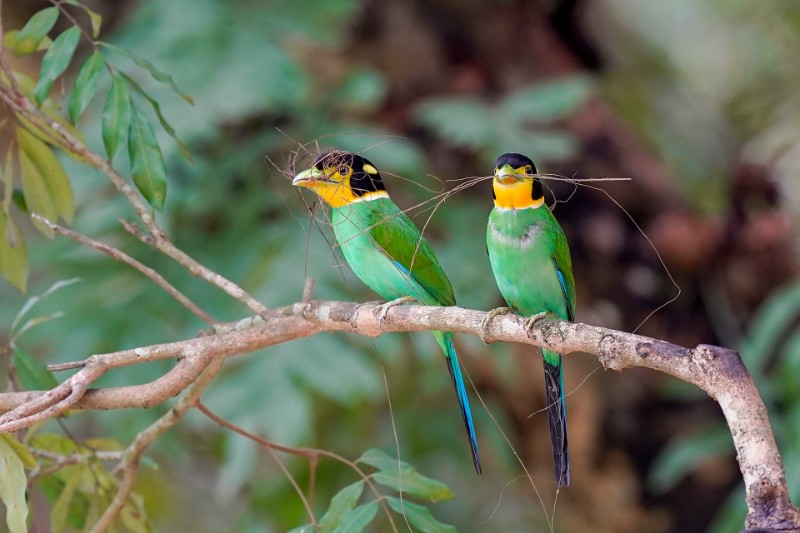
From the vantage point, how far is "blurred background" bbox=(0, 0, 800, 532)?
12.5ft

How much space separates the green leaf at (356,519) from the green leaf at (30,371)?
0.71 m

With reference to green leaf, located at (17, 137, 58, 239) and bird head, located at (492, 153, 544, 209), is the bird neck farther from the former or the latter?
green leaf, located at (17, 137, 58, 239)

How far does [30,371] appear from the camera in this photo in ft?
6.73

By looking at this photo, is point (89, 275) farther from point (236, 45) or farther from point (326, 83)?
point (326, 83)

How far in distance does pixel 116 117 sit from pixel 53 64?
0.15 m

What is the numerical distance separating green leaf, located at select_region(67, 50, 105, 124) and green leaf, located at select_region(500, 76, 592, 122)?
231 cm

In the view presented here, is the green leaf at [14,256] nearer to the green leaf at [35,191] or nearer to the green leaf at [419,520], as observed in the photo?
the green leaf at [35,191]

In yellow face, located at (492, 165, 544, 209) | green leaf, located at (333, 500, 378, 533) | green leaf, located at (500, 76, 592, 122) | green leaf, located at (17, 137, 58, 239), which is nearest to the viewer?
green leaf, located at (333, 500, 378, 533)

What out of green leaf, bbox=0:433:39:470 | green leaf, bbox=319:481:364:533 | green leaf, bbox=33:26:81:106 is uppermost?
green leaf, bbox=33:26:81:106

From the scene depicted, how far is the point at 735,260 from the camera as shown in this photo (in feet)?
15.0

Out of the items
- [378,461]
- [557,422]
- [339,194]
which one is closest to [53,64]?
[339,194]

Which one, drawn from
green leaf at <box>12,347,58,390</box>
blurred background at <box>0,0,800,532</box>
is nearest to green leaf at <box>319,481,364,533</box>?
green leaf at <box>12,347,58,390</box>

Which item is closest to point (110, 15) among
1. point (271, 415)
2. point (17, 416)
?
point (271, 415)

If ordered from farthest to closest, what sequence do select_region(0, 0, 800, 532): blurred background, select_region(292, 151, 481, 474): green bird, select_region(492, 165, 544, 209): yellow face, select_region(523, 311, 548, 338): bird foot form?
select_region(0, 0, 800, 532): blurred background, select_region(292, 151, 481, 474): green bird, select_region(492, 165, 544, 209): yellow face, select_region(523, 311, 548, 338): bird foot
